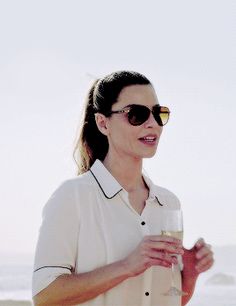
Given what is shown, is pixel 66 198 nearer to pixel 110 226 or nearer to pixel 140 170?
pixel 110 226

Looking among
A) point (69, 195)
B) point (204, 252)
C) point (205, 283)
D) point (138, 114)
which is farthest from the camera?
point (205, 283)

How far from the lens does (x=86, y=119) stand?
4.19 meters

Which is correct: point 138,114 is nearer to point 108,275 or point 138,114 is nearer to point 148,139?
point 148,139

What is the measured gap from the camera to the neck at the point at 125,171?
12.7 ft

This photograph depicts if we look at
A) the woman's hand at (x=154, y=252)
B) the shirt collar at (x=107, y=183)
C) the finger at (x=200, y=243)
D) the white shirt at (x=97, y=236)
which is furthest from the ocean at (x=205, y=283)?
the woman's hand at (x=154, y=252)

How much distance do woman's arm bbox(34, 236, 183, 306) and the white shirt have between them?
7 centimetres

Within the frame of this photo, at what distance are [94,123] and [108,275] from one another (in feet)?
3.70

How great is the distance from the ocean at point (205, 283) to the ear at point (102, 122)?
15.2 meters

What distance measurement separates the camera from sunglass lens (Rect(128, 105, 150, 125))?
12.1 ft

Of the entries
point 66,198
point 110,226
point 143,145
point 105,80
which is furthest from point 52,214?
point 105,80

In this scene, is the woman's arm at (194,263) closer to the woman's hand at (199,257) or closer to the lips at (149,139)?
the woman's hand at (199,257)

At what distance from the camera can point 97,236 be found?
11.8ft

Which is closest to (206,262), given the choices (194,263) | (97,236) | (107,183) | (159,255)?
(194,263)

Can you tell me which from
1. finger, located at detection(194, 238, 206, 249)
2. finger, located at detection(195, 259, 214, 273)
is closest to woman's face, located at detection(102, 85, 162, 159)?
finger, located at detection(194, 238, 206, 249)
